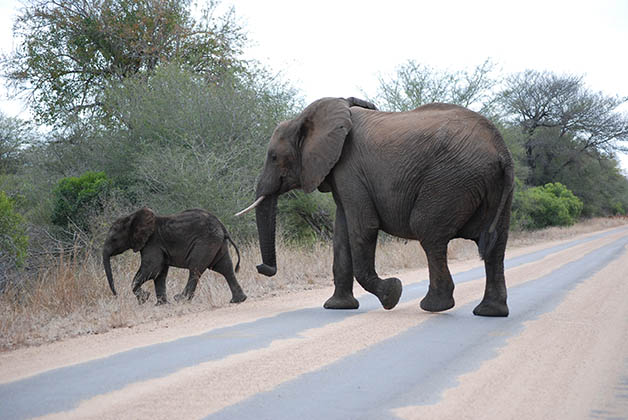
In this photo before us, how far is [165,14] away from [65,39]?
3897 millimetres

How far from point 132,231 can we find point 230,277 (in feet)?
4.69

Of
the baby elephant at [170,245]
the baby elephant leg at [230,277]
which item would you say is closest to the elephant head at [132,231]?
the baby elephant at [170,245]

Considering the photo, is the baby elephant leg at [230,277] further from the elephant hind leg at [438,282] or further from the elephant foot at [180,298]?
the elephant hind leg at [438,282]

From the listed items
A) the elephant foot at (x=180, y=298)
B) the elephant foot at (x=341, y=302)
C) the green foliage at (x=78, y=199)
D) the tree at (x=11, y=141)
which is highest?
the tree at (x=11, y=141)

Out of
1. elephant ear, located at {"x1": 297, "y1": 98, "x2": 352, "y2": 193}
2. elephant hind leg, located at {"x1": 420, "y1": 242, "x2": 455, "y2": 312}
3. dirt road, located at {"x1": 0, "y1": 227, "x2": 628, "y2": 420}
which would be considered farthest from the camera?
elephant ear, located at {"x1": 297, "y1": 98, "x2": 352, "y2": 193}

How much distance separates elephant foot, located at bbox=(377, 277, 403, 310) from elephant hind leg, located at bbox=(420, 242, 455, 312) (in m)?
0.31

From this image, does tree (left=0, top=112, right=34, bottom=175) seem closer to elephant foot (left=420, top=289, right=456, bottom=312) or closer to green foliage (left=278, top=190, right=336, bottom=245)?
green foliage (left=278, top=190, right=336, bottom=245)

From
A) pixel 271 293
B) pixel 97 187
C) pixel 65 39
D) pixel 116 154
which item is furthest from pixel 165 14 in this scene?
pixel 271 293

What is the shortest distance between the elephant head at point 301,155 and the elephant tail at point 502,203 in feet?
6.06

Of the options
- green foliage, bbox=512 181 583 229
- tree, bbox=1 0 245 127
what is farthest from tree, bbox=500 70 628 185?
tree, bbox=1 0 245 127

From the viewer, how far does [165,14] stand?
25.8m

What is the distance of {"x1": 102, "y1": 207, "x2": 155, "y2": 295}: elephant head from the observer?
8.98m

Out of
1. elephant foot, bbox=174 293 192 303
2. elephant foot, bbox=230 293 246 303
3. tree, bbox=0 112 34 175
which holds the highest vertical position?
tree, bbox=0 112 34 175

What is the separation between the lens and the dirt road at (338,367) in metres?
3.83
